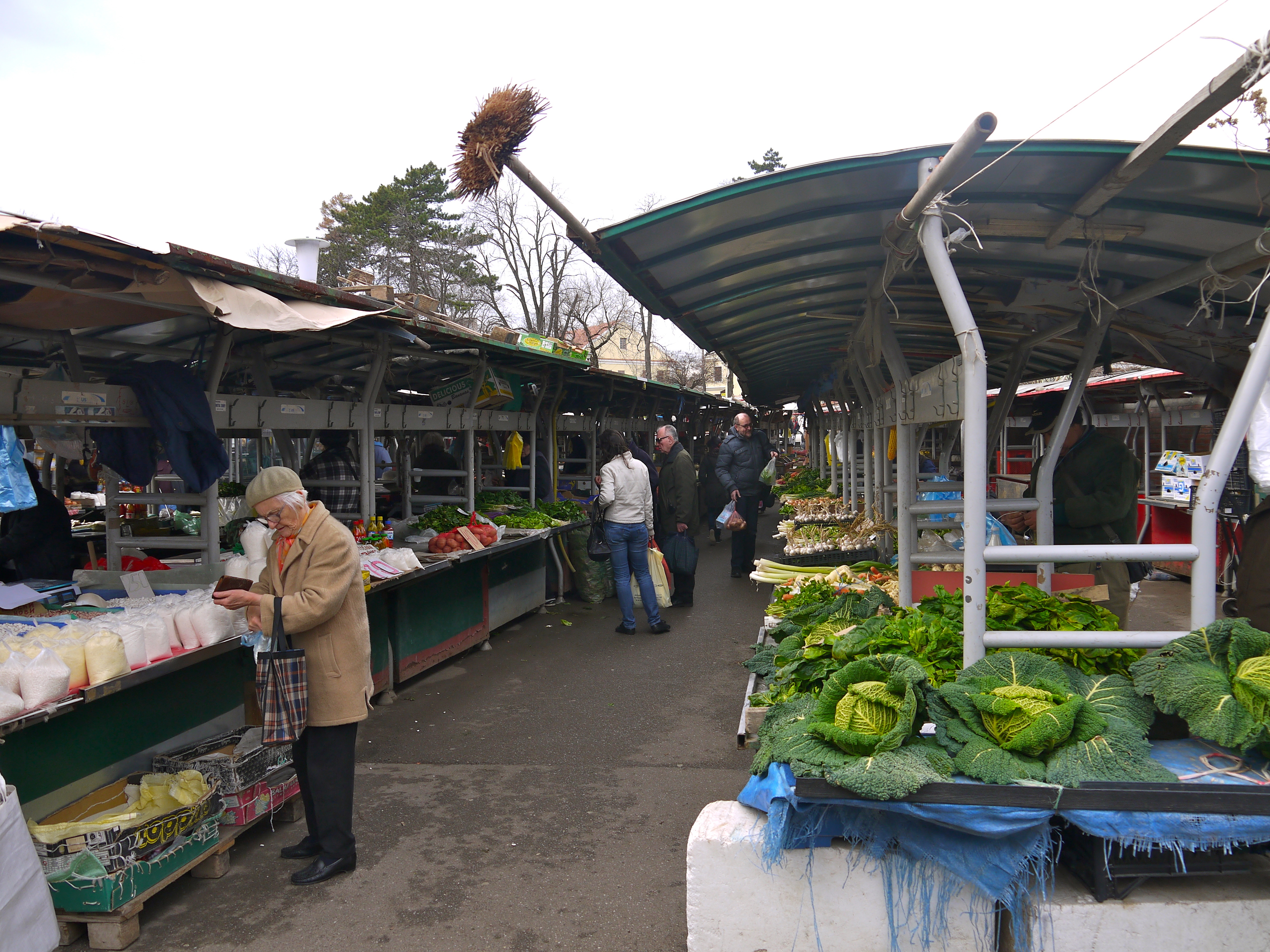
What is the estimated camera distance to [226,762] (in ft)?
12.9

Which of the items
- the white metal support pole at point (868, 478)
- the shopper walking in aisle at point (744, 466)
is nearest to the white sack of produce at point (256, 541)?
the white metal support pole at point (868, 478)

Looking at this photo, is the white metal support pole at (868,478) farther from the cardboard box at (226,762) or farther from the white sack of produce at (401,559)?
the cardboard box at (226,762)

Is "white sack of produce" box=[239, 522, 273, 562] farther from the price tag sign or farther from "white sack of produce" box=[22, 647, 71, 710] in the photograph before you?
"white sack of produce" box=[22, 647, 71, 710]

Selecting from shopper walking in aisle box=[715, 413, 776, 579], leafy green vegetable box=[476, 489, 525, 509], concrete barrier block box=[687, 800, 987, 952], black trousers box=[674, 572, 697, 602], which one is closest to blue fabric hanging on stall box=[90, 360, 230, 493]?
concrete barrier block box=[687, 800, 987, 952]

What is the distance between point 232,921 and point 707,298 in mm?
3898

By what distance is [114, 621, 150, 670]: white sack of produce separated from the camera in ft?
12.4

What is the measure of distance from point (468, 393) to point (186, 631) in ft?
14.1

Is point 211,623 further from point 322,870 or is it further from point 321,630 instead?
point 322,870

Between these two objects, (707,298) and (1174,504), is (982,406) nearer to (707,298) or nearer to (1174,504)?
(707,298)

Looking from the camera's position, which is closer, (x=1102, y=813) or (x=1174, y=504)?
(x=1102, y=813)

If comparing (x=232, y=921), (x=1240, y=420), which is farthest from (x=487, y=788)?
(x=1240, y=420)

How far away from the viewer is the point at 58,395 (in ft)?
13.4

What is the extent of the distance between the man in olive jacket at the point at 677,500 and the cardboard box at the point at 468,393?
1979 millimetres

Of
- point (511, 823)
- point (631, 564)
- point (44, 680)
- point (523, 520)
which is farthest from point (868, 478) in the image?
point (44, 680)
